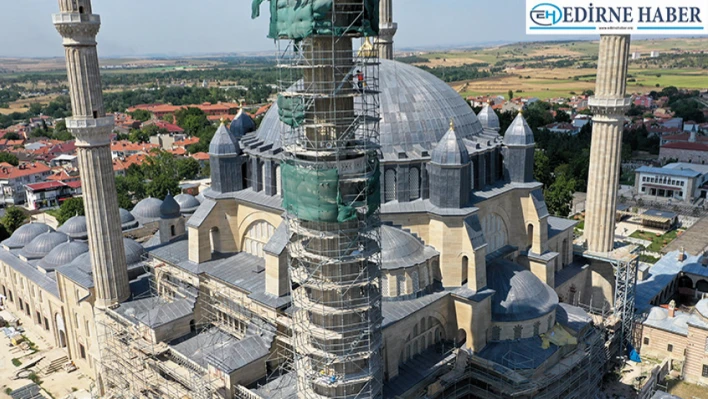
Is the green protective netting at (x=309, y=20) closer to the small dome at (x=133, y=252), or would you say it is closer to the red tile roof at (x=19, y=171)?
the small dome at (x=133, y=252)

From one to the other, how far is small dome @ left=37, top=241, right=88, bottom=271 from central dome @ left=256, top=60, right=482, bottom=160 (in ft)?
50.5

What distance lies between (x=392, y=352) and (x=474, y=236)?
22.0 ft

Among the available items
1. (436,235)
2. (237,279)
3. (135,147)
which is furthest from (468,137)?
(135,147)

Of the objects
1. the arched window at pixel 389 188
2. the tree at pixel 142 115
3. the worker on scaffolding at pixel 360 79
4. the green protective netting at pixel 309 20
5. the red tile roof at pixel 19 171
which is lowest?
the red tile roof at pixel 19 171

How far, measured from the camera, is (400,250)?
2650cm

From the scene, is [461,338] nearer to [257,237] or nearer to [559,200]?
[257,237]

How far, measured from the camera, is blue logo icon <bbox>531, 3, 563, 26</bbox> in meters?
35.9

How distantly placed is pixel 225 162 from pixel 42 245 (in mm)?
18016

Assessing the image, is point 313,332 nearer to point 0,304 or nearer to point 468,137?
point 468,137

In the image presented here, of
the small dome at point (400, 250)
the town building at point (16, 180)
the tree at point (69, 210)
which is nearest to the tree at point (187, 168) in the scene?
the town building at point (16, 180)

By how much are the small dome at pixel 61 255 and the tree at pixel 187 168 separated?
37136mm

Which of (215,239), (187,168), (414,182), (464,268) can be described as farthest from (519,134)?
(187,168)

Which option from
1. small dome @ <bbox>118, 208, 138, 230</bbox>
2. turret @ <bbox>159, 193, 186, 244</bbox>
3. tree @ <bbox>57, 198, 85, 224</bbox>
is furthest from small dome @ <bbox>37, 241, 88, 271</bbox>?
tree @ <bbox>57, 198, 85, 224</bbox>

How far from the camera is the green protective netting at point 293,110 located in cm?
1922
